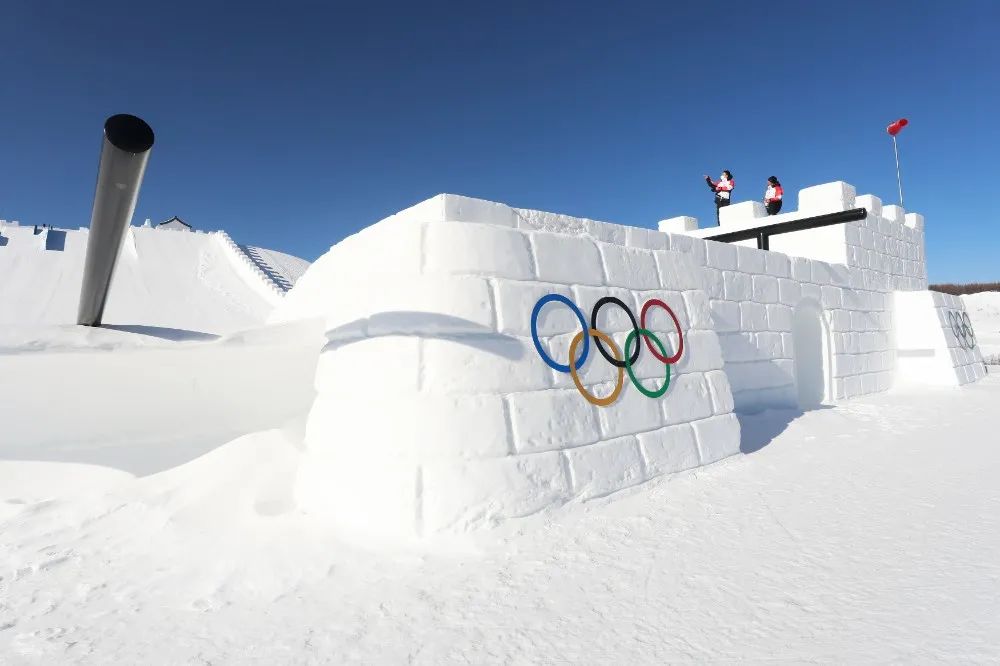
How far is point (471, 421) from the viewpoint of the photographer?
2.20 meters

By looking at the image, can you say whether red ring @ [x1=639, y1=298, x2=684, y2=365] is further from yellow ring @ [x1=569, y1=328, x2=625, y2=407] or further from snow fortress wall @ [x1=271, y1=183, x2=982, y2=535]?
yellow ring @ [x1=569, y1=328, x2=625, y2=407]

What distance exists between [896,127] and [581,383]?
9.61 m

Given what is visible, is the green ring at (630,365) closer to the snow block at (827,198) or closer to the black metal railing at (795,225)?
the black metal railing at (795,225)

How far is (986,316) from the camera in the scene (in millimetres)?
24141

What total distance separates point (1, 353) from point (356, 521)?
84.1 inches

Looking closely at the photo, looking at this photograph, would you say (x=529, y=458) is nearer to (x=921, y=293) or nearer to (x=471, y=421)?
(x=471, y=421)

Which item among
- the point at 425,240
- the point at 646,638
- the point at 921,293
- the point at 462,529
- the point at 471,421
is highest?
the point at 921,293

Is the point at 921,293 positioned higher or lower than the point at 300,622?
higher

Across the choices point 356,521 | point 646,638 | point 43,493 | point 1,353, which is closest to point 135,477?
point 43,493

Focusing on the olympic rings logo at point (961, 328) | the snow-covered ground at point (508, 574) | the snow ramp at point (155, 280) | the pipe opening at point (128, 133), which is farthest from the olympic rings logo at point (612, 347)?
the snow ramp at point (155, 280)

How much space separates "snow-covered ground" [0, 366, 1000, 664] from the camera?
1.43 m

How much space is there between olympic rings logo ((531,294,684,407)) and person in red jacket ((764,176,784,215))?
17.9ft

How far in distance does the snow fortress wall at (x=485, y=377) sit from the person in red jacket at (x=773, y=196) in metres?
4.96

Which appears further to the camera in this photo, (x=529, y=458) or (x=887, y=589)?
(x=529, y=458)
